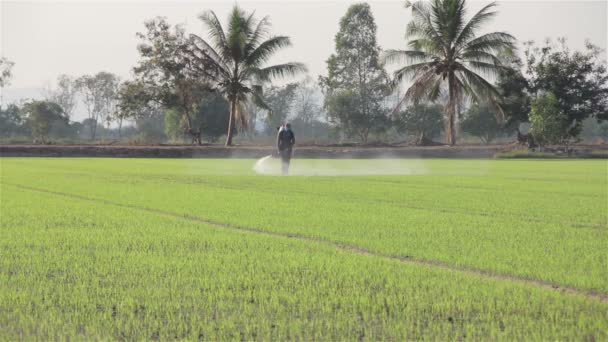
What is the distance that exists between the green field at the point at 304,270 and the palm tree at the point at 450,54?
30379mm

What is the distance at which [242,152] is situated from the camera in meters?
44.9

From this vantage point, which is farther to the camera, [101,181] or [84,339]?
[101,181]

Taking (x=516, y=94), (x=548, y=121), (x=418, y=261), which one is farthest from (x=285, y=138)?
(x=516, y=94)

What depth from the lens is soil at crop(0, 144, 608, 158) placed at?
44.3 metres

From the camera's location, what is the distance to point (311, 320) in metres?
4.82

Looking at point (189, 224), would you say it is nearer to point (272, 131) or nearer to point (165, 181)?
point (165, 181)

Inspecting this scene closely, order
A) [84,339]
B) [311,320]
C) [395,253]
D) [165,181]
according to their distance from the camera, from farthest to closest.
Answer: [165,181] < [395,253] < [311,320] < [84,339]

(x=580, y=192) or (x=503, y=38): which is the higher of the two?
(x=503, y=38)

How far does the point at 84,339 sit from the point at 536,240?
231 inches

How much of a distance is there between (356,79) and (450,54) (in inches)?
996

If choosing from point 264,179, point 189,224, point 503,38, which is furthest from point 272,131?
point 189,224

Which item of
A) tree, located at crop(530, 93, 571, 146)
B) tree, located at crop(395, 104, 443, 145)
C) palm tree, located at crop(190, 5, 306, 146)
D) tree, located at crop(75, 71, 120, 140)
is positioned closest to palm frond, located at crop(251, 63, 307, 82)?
palm tree, located at crop(190, 5, 306, 146)

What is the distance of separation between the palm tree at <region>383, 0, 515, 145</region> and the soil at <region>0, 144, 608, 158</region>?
6.66 ft

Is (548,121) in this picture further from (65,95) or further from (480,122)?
(65,95)
